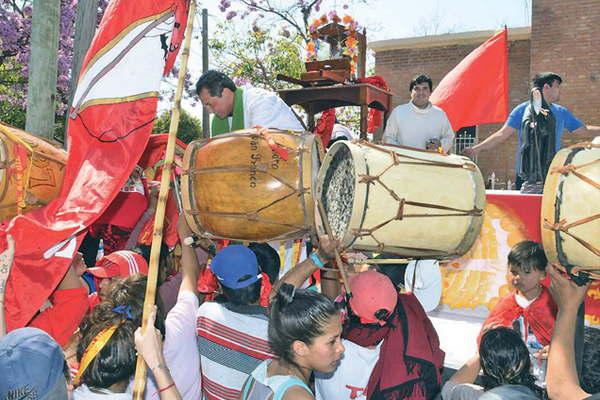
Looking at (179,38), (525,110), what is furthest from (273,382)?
(525,110)

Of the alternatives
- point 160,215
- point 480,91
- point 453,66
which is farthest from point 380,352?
point 453,66

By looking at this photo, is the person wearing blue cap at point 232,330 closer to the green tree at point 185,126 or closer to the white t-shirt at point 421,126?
the white t-shirt at point 421,126

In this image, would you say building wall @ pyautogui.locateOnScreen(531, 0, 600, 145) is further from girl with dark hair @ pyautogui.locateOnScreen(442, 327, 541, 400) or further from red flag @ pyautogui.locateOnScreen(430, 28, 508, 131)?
girl with dark hair @ pyautogui.locateOnScreen(442, 327, 541, 400)

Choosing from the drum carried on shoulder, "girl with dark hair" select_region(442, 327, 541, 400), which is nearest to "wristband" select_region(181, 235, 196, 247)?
the drum carried on shoulder

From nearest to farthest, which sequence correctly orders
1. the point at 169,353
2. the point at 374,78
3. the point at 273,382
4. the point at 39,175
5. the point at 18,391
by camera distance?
1. the point at 18,391
2. the point at 273,382
3. the point at 169,353
4. the point at 39,175
5. the point at 374,78

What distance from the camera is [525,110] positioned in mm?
4633

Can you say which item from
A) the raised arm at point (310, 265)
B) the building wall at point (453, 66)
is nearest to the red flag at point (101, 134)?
the raised arm at point (310, 265)

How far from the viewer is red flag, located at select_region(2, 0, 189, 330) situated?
9.46 feet

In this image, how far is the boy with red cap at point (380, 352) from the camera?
91.2 inches

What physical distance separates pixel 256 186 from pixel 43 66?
379cm

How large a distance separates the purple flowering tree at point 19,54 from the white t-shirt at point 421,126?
8534 millimetres

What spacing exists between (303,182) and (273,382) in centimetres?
107

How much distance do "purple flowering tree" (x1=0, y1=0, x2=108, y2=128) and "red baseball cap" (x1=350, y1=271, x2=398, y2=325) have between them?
10767 millimetres

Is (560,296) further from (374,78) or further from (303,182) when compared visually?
(374,78)
